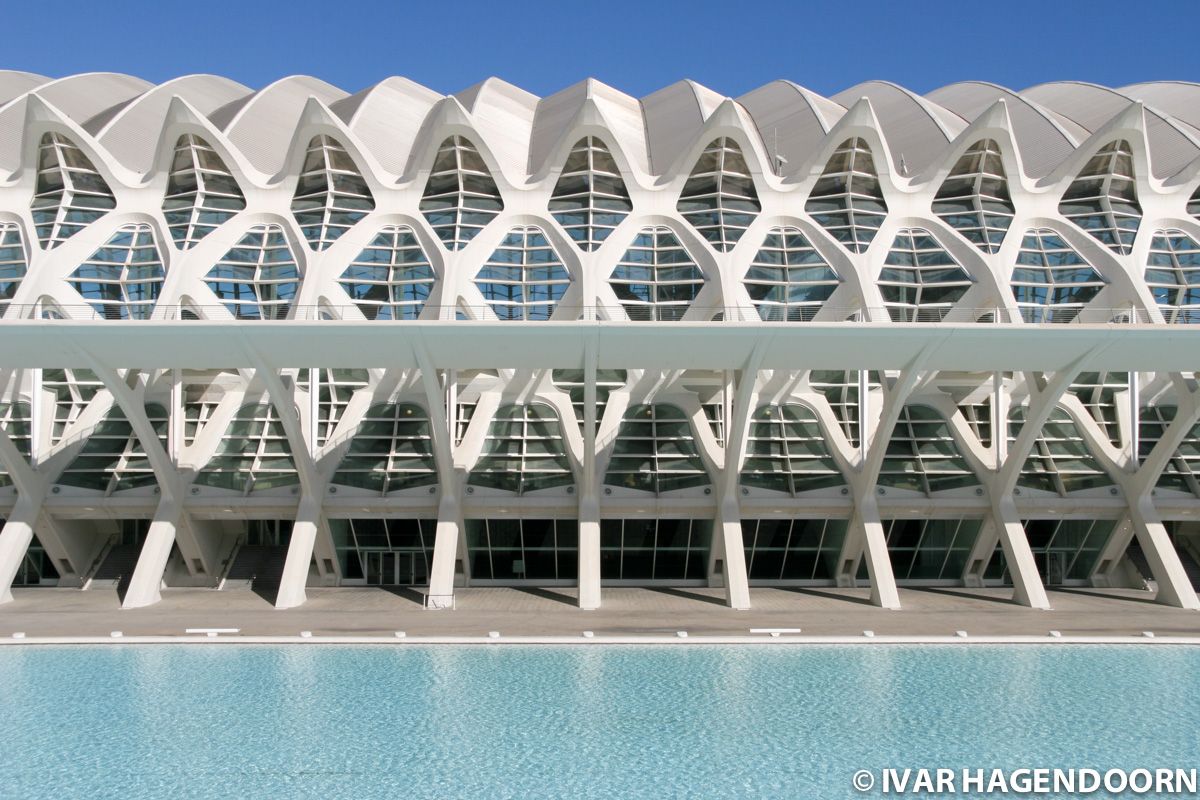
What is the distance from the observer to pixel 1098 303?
30.3 m

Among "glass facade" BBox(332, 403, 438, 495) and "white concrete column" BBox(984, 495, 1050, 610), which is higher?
"glass facade" BBox(332, 403, 438, 495)

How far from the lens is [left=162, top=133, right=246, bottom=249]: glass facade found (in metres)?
31.1

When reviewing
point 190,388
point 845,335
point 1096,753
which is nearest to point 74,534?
point 190,388

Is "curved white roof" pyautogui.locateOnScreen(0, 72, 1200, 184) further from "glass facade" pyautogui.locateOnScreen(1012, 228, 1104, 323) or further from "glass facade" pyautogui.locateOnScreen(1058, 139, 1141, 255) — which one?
"glass facade" pyautogui.locateOnScreen(1012, 228, 1104, 323)

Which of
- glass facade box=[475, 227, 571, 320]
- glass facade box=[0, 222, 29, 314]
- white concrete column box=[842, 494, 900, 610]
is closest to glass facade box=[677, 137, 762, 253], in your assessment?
glass facade box=[475, 227, 571, 320]

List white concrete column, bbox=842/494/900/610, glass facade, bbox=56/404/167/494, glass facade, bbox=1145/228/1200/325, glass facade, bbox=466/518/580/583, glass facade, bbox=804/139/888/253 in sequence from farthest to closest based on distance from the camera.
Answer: glass facade, bbox=804/139/888/253
glass facade, bbox=1145/228/1200/325
glass facade, bbox=466/518/580/583
glass facade, bbox=56/404/167/494
white concrete column, bbox=842/494/900/610

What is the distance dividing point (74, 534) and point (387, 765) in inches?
824

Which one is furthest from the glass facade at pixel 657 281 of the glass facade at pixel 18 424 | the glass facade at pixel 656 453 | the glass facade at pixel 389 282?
the glass facade at pixel 18 424

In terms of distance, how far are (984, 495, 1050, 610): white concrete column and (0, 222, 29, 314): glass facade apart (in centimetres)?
3152

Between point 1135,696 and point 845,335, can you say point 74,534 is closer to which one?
point 845,335

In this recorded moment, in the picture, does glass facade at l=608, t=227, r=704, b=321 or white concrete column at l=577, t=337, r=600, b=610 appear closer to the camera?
white concrete column at l=577, t=337, r=600, b=610

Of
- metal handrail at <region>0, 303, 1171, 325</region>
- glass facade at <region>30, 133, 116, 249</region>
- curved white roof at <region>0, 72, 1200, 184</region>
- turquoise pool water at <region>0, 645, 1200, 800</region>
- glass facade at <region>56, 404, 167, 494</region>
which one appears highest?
curved white roof at <region>0, 72, 1200, 184</region>

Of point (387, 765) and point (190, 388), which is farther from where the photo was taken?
point (190, 388)

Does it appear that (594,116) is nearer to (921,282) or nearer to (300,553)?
(921,282)
